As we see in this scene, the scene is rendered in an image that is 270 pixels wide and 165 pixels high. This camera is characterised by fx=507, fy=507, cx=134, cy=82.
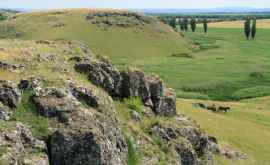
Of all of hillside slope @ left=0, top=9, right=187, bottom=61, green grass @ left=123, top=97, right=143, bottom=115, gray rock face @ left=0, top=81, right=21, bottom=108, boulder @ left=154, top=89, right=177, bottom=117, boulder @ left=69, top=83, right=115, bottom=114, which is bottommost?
hillside slope @ left=0, top=9, right=187, bottom=61

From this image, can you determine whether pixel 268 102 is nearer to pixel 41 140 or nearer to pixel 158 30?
pixel 41 140

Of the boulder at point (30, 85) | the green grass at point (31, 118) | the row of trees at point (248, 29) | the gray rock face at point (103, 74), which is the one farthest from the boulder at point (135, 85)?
the row of trees at point (248, 29)

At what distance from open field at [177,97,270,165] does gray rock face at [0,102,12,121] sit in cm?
1656

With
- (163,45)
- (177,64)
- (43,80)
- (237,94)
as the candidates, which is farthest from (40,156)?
(163,45)

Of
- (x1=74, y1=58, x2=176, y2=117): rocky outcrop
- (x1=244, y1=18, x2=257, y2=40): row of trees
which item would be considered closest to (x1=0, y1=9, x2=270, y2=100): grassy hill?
(x1=244, y1=18, x2=257, y2=40): row of trees

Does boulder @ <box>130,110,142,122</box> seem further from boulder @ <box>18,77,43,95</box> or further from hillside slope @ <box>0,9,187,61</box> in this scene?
hillside slope @ <box>0,9,187,61</box>

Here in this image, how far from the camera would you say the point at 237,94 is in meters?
84.0

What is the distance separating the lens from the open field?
37.2 metres

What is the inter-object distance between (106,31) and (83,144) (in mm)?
121442

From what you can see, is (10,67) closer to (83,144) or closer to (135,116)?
(83,144)

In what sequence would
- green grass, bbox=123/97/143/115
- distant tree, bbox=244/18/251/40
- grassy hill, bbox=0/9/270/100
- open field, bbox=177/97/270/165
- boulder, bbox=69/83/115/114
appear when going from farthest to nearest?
distant tree, bbox=244/18/251/40 < grassy hill, bbox=0/9/270/100 < open field, bbox=177/97/270/165 < green grass, bbox=123/97/143/115 < boulder, bbox=69/83/115/114

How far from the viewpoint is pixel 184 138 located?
90.1 ft

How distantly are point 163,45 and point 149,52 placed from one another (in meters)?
10.7

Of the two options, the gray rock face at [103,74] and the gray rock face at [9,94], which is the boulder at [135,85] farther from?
the gray rock face at [9,94]
